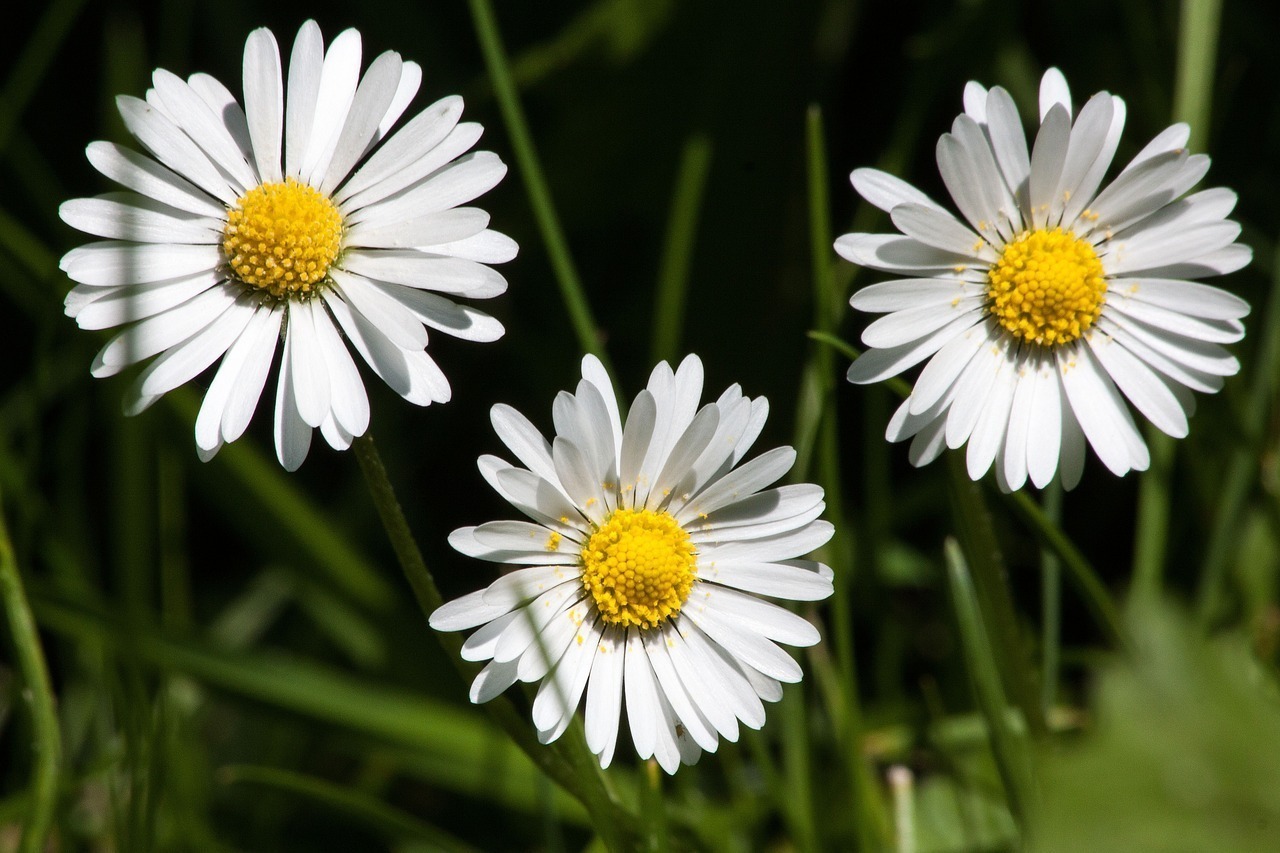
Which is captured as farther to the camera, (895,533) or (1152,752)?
(895,533)

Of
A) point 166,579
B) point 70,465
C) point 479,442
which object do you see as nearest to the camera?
point 166,579

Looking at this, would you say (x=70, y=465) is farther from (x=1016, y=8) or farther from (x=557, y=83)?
(x=1016, y=8)

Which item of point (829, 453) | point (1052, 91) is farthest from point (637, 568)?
point (1052, 91)

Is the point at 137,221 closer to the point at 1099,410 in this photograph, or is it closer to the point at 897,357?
the point at 897,357

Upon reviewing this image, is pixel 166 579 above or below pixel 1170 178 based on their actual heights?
below

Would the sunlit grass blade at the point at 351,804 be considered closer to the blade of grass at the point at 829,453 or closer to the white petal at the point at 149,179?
the blade of grass at the point at 829,453

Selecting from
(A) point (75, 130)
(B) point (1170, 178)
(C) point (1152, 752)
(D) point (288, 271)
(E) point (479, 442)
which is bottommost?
(C) point (1152, 752)

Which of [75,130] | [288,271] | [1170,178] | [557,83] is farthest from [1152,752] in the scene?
[75,130]

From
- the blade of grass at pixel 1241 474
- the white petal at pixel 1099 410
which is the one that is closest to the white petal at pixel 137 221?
the white petal at pixel 1099 410
